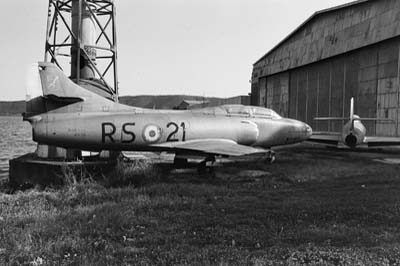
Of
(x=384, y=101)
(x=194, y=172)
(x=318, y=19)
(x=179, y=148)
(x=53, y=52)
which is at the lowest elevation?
Result: (x=194, y=172)

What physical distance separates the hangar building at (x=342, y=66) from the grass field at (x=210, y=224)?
1167 cm

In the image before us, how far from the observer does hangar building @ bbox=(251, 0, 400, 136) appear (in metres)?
21.0

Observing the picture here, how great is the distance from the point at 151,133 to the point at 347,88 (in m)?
16.9

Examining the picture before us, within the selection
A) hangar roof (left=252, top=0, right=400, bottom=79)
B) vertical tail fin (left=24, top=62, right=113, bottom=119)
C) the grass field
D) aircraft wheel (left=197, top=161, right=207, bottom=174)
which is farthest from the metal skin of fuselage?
hangar roof (left=252, top=0, right=400, bottom=79)

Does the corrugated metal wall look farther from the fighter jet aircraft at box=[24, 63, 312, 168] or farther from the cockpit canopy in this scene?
the fighter jet aircraft at box=[24, 63, 312, 168]

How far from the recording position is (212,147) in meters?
12.2

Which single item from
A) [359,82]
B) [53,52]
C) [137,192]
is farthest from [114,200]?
[359,82]

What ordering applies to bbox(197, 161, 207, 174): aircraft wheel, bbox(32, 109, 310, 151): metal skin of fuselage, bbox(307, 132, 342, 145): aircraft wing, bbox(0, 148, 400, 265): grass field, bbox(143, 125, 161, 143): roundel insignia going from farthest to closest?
bbox(307, 132, 342, 145): aircraft wing → bbox(197, 161, 207, 174): aircraft wheel → bbox(143, 125, 161, 143): roundel insignia → bbox(32, 109, 310, 151): metal skin of fuselage → bbox(0, 148, 400, 265): grass field

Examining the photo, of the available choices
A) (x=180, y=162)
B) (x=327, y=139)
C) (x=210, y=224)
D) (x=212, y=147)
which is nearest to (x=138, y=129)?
(x=180, y=162)

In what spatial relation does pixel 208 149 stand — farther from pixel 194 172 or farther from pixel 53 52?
pixel 53 52

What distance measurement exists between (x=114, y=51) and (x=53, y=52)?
9.30 ft

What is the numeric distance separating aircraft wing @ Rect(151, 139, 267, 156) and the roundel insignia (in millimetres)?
213

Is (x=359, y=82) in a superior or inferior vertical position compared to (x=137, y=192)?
superior

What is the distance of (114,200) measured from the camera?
9.03 meters
